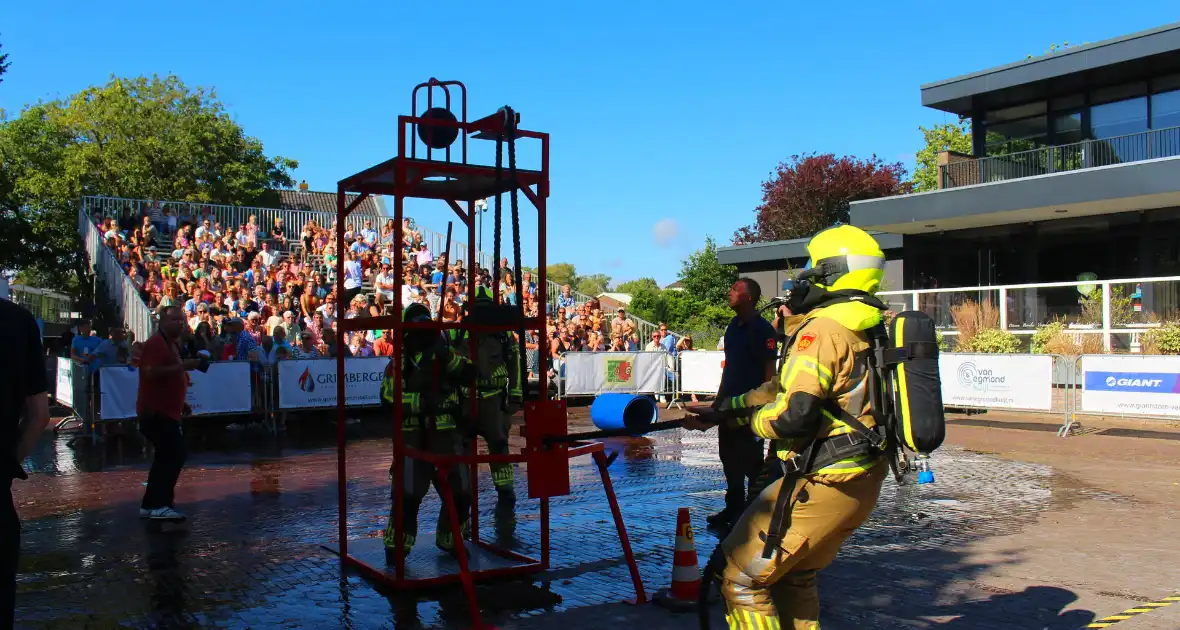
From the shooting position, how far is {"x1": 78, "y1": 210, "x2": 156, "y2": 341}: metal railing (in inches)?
705

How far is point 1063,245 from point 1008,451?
49.4 feet

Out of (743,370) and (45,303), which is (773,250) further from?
(45,303)

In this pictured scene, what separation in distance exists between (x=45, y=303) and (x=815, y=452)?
1628 inches

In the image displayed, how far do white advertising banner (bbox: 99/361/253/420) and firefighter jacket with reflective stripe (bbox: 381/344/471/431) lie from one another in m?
9.33

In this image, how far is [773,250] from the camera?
102 ft

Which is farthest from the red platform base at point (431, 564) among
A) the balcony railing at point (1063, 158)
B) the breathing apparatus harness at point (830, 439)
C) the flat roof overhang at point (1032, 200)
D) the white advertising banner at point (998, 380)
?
the balcony railing at point (1063, 158)

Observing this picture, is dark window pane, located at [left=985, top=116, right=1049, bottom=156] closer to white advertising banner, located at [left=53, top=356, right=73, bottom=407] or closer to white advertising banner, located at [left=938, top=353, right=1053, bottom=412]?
white advertising banner, located at [left=938, top=353, right=1053, bottom=412]

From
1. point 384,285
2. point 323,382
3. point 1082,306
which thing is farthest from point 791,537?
point 1082,306

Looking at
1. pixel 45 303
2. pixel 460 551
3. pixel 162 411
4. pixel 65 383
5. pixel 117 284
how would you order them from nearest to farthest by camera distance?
pixel 460 551 < pixel 162 411 < pixel 65 383 < pixel 117 284 < pixel 45 303

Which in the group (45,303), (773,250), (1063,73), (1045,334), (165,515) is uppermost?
(1063,73)

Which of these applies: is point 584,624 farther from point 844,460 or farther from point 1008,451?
point 1008,451

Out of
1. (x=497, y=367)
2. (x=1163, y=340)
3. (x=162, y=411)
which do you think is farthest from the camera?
(x=1163, y=340)

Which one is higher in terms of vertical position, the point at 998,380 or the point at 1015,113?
the point at 1015,113

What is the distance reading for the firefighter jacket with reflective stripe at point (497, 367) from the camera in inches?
312
